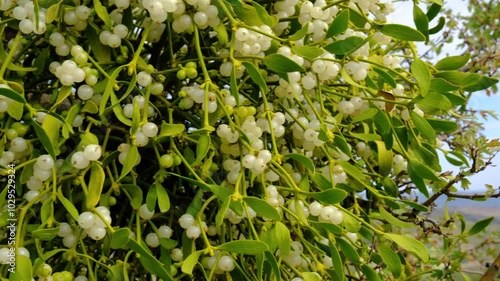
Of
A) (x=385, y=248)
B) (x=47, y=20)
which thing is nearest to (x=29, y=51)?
(x=47, y=20)

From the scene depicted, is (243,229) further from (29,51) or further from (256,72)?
(29,51)

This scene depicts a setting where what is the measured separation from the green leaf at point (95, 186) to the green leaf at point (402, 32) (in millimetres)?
250

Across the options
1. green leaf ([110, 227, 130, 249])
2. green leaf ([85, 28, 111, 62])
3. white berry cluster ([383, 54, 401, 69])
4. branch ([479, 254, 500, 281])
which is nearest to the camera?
green leaf ([110, 227, 130, 249])

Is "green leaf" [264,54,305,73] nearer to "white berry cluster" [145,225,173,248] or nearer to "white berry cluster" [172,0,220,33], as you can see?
"white berry cluster" [172,0,220,33]

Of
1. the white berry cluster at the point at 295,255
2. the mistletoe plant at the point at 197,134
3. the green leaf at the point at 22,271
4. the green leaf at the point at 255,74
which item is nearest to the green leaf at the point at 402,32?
the mistletoe plant at the point at 197,134

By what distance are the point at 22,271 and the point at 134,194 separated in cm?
10

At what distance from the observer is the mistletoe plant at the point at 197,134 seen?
1.44 feet

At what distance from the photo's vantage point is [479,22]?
68.0 inches

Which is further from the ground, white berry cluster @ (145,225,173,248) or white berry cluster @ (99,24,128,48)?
white berry cluster @ (99,24,128,48)

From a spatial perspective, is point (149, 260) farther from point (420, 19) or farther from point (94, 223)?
point (420, 19)

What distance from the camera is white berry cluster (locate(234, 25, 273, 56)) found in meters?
0.46

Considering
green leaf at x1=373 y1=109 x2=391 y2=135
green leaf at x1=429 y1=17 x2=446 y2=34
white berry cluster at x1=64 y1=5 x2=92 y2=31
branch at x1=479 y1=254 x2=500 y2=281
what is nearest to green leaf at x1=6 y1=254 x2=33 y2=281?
white berry cluster at x1=64 y1=5 x2=92 y2=31

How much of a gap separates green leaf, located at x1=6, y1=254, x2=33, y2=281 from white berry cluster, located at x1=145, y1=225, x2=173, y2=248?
4.1 inches

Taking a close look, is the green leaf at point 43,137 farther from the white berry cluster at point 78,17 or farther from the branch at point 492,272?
the branch at point 492,272
